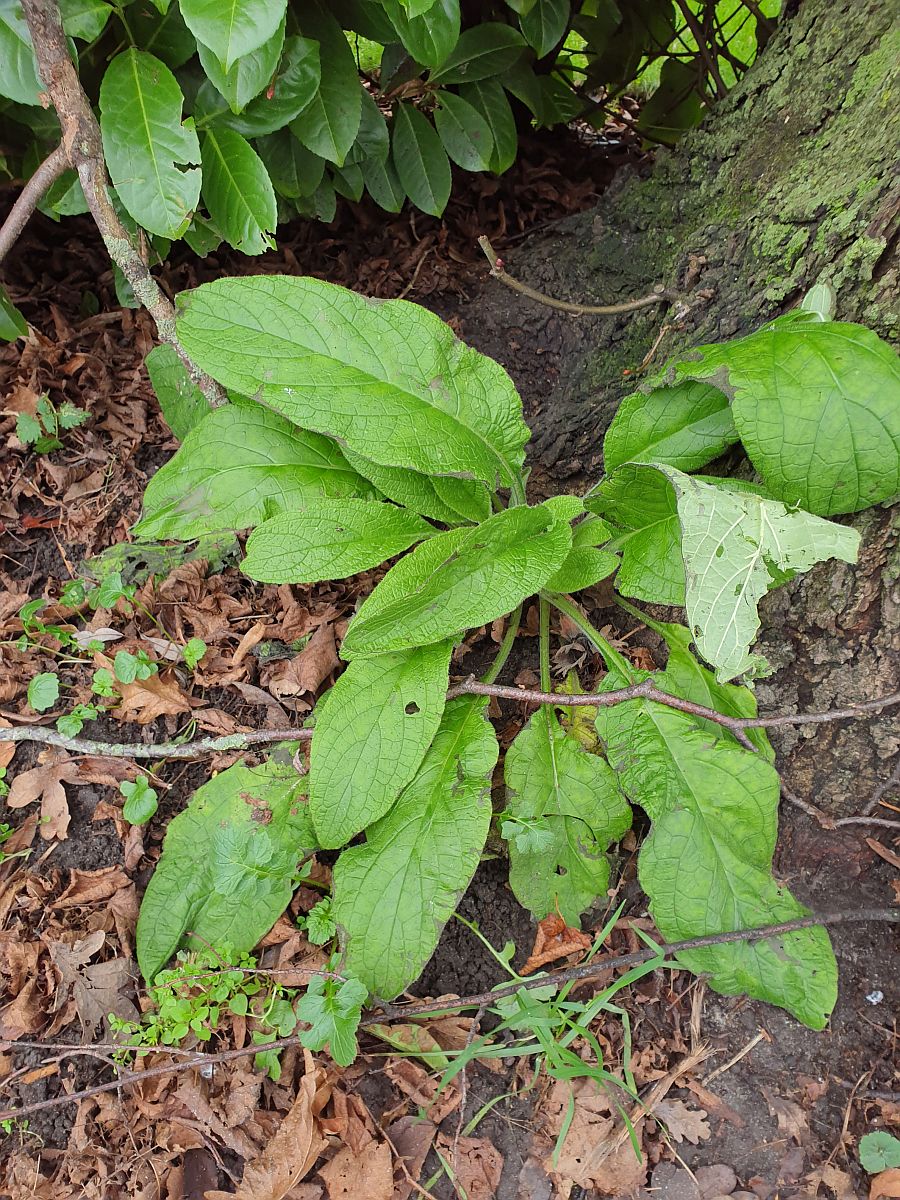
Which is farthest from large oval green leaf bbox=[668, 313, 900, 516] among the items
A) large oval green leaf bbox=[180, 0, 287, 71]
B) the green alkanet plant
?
large oval green leaf bbox=[180, 0, 287, 71]

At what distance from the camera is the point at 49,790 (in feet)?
5.25

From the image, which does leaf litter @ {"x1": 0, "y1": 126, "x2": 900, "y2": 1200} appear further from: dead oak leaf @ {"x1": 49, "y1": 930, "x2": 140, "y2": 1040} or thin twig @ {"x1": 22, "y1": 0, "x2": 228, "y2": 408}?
thin twig @ {"x1": 22, "y1": 0, "x2": 228, "y2": 408}

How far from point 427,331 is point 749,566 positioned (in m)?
0.76

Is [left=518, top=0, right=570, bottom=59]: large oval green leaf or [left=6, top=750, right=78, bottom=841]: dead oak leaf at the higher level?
[left=518, top=0, right=570, bottom=59]: large oval green leaf

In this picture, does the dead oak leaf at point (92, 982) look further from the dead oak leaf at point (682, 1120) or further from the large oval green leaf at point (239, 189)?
the large oval green leaf at point (239, 189)

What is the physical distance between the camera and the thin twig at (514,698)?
1358mm

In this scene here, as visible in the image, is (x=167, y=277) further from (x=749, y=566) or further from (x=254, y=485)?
(x=749, y=566)

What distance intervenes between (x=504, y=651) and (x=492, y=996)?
2.18 feet

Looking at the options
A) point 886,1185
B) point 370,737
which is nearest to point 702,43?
point 370,737

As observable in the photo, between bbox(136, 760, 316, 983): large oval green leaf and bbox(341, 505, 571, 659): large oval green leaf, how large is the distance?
395 mm

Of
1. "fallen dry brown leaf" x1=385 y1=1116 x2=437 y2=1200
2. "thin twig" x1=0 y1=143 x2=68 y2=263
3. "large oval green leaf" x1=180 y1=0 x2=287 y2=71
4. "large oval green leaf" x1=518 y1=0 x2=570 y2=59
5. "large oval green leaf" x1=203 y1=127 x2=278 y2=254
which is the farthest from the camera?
"large oval green leaf" x1=518 y1=0 x2=570 y2=59

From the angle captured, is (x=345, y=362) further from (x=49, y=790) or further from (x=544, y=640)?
(x=49, y=790)

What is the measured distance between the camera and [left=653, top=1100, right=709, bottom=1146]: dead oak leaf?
50.6 inches

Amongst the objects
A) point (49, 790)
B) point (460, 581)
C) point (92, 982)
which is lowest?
point (92, 982)
